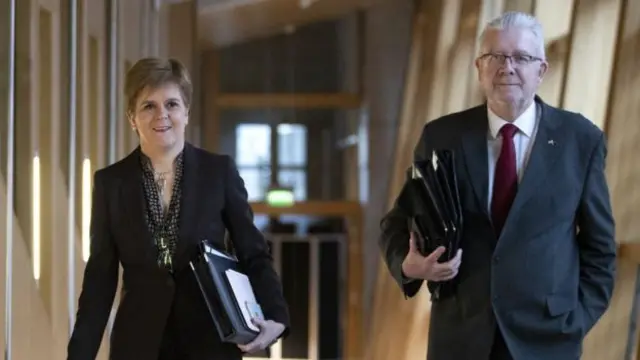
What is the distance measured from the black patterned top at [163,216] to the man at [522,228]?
54 cm

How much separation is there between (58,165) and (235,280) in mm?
2648

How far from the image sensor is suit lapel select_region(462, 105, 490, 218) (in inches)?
81.4

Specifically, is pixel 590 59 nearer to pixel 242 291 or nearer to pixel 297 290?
pixel 242 291

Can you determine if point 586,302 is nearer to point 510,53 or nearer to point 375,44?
point 510,53

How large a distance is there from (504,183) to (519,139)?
0.11 m

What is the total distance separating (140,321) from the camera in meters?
2.11

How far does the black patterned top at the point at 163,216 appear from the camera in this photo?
2115 millimetres

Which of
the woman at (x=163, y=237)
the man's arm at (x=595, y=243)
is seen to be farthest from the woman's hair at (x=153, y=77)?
the man's arm at (x=595, y=243)

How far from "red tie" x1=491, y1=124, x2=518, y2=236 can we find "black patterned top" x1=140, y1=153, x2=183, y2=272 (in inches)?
29.5

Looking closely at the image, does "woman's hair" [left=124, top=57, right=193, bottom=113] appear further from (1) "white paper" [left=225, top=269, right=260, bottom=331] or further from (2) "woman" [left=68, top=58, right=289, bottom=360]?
(1) "white paper" [left=225, top=269, right=260, bottom=331]

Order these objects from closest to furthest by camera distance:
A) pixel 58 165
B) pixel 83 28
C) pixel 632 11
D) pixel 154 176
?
pixel 154 176, pixel 632 11, pixel 58 165, pixel 83 28

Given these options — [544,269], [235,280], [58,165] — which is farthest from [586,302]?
[58,165]

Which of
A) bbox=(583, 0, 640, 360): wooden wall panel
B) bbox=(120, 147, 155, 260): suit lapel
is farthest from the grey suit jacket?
bbox=(583, 0, 640, 360): wooden wall panel

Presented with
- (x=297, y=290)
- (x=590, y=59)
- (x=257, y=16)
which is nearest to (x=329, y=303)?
(x=297, y=290)
